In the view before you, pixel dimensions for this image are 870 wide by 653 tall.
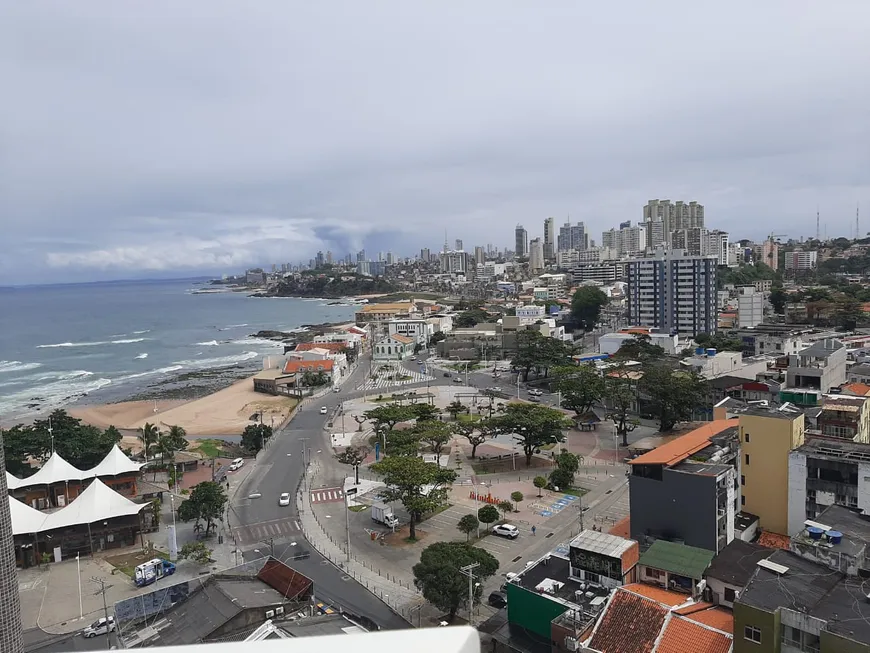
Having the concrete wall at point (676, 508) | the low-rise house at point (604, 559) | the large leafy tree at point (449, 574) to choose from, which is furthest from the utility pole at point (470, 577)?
the concrete wall at point (676, 508)

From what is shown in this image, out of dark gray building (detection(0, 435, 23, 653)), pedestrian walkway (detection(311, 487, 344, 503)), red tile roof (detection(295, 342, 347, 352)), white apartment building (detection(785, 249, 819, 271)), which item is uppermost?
white apartment building (detection(785, 249, 819, 271))

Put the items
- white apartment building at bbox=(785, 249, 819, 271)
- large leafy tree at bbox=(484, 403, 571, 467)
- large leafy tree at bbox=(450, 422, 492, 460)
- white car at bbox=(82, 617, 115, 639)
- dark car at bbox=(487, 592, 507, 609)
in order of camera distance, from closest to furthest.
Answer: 1. white car at bbox=(82, 617, 115, 639)
2. dark car at bbox=(487, 592, 507, 609)
3. large leafy tree at bbox=(484, 403, 571, 467)
4. large leafy tree at bbox=(450, 422, 492, 460)
5. white apartment building at bbox=(785, 249, 819, 271)

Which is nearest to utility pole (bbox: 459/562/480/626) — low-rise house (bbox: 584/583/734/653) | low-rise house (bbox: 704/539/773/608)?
low-rise house (bbox: 584/583/734/653)

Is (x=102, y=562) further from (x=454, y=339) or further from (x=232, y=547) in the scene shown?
(x=454, y=339)

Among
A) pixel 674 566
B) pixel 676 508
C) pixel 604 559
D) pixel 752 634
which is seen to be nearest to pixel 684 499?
pixel 676 508

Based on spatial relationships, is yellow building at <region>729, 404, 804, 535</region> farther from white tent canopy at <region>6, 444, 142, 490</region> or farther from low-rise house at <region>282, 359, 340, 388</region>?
low-rise house at <region>282, 359, 340, 388</region>

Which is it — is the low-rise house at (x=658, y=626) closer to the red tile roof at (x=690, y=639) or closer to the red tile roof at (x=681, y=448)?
the red tile roof at (x=690, y=639)
